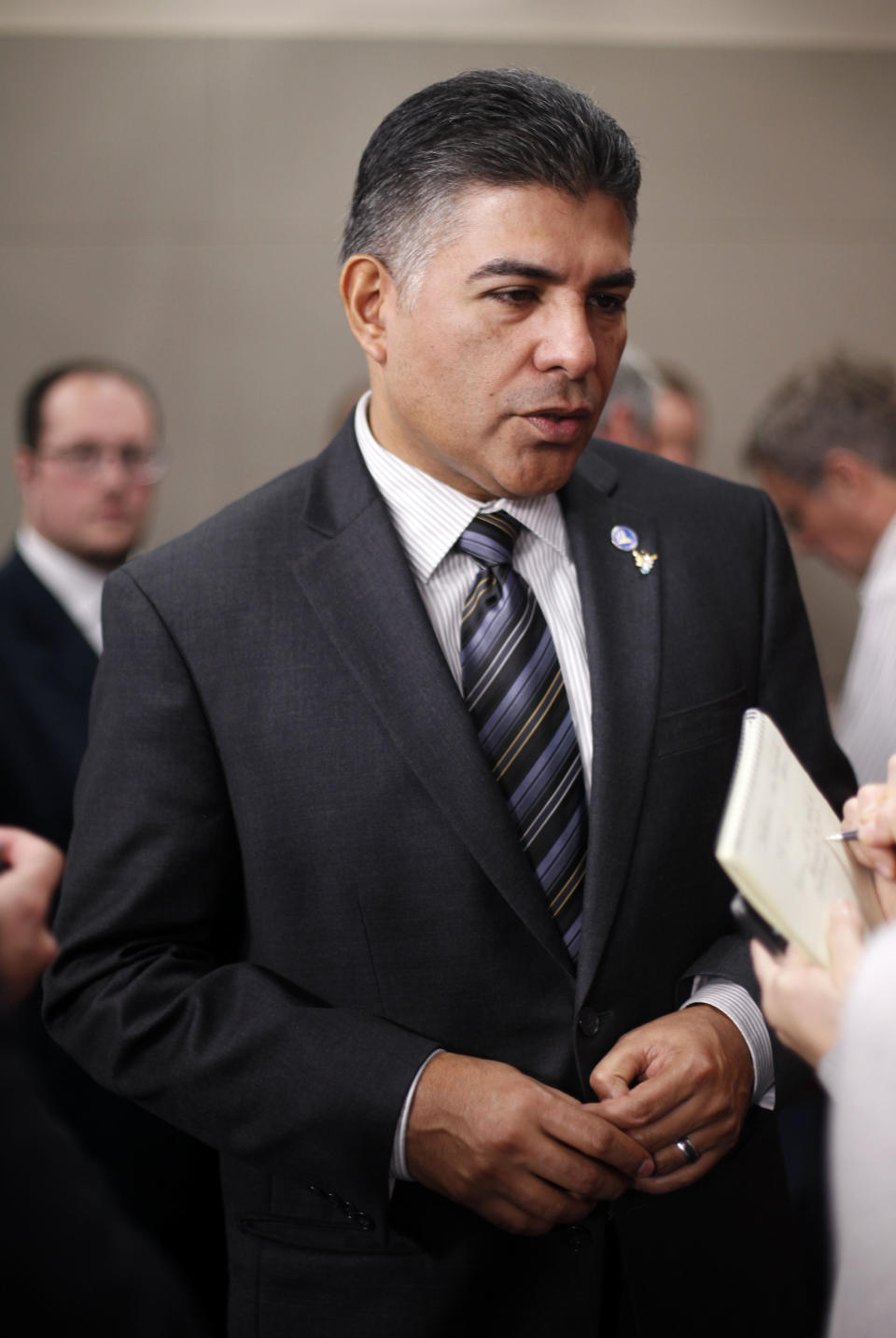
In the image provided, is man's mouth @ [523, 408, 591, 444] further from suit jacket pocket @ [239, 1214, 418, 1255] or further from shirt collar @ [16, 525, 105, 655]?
shirt collar @ [16, 525, 105, 655]

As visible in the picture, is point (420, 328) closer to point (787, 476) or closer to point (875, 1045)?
point (875, 1045)

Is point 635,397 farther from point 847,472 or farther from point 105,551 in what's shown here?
point 105,551

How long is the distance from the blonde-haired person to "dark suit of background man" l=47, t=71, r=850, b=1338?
36 centimetres

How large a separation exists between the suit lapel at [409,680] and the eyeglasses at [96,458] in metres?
1.35

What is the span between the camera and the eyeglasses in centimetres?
260

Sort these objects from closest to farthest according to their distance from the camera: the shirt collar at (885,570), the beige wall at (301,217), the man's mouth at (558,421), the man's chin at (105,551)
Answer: the man's mouth at (558,421) → the shirt collar at (885,570) → the man's chin at (105,551) → the beige wall at (301,217)

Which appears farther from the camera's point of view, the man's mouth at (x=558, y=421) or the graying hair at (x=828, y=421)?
the graying hair at (x=828, y=421)

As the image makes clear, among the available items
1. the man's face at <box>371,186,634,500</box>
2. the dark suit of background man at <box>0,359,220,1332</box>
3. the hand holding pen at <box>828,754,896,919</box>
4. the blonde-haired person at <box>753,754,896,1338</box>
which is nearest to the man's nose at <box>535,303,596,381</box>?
the man's face at <box>371,186,634,500</box>

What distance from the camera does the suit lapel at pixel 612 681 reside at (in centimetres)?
132

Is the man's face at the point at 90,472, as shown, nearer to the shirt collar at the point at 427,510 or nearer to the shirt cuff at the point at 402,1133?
the shirt collar at the point at 427,510

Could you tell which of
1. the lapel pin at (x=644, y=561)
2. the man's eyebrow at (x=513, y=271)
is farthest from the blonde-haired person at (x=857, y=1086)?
the man's eyebrow at (x=513, y=271)

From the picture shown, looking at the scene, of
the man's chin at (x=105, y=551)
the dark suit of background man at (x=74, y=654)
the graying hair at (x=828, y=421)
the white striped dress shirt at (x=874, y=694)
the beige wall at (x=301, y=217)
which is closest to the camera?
Result: the dark suit of background man at (x=74, y=654)

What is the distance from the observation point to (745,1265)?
139 cm

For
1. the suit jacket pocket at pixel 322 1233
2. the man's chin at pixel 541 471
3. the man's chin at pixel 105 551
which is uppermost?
the man's chin at pixel 541 471
